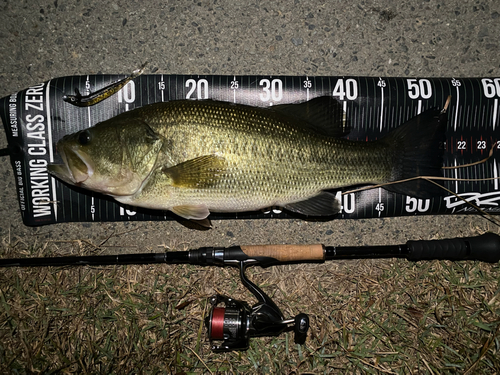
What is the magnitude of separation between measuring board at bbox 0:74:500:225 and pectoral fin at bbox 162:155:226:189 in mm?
646

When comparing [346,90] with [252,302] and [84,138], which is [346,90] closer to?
[252,302]

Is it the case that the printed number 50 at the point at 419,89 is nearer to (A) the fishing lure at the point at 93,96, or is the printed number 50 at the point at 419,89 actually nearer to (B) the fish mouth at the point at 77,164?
(A) the fishing lure at the point at 93,96

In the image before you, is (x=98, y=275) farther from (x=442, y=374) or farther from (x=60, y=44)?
(x=442, y=374)

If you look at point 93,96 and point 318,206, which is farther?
point 93,96

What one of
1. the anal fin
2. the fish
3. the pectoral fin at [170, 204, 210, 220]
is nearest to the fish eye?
the fish

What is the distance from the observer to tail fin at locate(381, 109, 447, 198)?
2643mm

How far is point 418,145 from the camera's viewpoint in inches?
105

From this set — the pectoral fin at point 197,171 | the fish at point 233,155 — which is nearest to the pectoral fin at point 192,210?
the fish at point 233,155

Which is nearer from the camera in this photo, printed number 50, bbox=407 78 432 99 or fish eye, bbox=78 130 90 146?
fish eye, bbox=78 130 90 146

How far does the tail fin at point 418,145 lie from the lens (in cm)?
264

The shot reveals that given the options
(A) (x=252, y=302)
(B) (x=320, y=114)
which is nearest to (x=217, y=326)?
(A) (x=252, y=302)

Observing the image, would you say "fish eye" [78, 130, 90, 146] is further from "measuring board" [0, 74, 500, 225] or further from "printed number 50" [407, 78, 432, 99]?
"printed number 50" [407, 78, 432, 99]

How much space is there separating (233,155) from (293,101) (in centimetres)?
87

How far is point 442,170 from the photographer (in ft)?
9.40
